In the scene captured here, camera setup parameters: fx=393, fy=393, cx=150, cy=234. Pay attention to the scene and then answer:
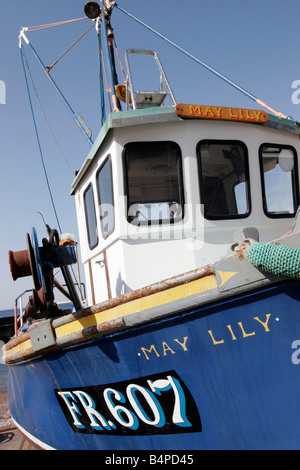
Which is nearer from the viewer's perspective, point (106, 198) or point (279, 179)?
point (106, 198)

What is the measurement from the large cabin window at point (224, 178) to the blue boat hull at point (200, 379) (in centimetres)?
159

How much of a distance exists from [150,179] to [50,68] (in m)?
6.16

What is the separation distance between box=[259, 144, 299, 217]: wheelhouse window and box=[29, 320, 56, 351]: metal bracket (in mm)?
2495

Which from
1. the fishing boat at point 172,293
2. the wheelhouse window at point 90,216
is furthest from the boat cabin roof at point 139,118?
the wheelhouse window at point 90,216

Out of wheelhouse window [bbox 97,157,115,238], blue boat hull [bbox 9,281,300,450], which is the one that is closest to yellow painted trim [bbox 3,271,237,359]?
blue boat hull [bbox 9,281,300,450]

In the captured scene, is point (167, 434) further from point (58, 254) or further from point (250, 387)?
point (58, 254)

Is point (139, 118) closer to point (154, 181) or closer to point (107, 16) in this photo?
point (154, 181)

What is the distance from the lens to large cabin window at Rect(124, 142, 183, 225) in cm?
389

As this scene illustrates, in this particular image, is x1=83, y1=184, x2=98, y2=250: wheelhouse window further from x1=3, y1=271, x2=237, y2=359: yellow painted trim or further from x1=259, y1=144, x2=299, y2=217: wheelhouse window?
x1=259, y1=144, x2=299, y2=217: wheelhouse window

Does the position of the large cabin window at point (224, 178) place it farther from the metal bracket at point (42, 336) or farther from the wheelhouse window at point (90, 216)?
the metal bracket at point (42, 336)

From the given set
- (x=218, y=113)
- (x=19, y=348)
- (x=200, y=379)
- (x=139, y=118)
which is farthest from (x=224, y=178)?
(x=19, y=348)

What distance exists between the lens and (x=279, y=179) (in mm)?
4406

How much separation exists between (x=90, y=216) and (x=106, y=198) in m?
0.70

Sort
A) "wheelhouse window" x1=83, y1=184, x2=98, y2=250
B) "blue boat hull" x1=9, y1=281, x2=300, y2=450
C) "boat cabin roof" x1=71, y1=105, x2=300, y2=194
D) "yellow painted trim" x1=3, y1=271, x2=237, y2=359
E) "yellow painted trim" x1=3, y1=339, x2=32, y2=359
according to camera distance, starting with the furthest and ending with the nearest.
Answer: "wheelhouse window" x1=83, y1=184, x2=98, y2=250 < "yellow painted trim" x1=3, y1=339, x2=32, y2=359 < "boat cabin roof" x1=71, y1=105, x2=300, y2=194 < "yellow painted trim" x1=3, y1=271, x2=237, y2=359 < "blue boat hull" x1=9, y1=281, x2=300, y2=450
